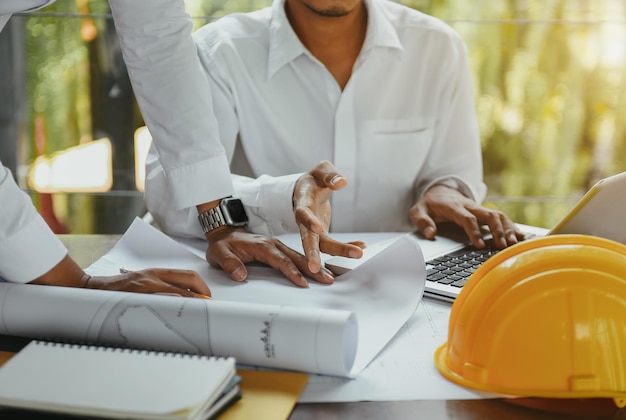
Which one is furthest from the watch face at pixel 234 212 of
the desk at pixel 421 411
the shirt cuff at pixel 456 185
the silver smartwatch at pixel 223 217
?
the desk at pixel 421 411

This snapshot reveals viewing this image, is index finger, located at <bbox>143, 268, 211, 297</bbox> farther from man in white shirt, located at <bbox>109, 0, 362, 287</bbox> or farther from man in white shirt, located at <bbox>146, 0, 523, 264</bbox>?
man in white shirt, located at <bbox>146, 0, 523, 264</bbox>

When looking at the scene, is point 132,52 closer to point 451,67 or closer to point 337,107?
point 337,107

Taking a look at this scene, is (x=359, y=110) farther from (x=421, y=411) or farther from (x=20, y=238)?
(x=421, y=411)

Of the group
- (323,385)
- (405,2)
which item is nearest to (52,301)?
(323,385)

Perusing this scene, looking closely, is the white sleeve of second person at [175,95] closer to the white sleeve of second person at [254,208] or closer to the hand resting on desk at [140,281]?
the white sleeve of second person at [254,208]

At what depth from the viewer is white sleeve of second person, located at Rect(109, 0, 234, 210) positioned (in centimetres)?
129

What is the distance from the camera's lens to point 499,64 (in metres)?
2.65

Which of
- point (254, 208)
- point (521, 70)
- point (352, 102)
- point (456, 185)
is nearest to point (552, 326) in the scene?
point (254, 208)

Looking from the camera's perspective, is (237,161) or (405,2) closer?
(237,161)

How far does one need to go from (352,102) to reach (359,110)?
3 centimetres

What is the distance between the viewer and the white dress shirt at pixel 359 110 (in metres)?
1.84

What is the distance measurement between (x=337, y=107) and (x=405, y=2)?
0.96m

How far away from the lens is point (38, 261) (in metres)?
1.00

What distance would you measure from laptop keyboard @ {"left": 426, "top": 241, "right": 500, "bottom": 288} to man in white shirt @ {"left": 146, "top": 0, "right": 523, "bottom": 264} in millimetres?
435
